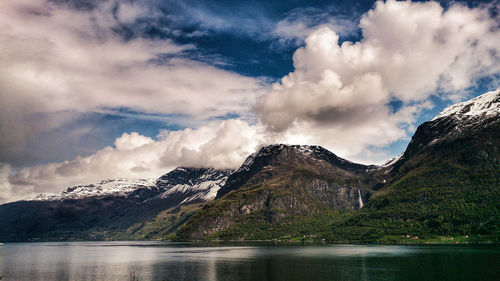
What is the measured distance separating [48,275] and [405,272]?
128806mm

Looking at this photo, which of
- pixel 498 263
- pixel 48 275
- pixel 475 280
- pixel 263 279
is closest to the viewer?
pixel 475 280

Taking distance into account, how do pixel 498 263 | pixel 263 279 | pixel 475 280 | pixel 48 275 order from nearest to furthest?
pixel 475 280 → pixel 263 279 → pixel 498 263 → pixel 48 275

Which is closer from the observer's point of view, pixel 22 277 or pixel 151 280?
pixel 151 280

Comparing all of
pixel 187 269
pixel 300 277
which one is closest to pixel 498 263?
pixel 300 277

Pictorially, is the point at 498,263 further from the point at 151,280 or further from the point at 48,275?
the point at 48,275

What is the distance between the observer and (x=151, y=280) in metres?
118

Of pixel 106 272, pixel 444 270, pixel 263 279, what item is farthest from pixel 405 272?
pixel 106 272

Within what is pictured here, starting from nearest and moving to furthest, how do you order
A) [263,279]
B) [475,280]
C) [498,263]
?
[475,280] < [263,279] < [498,263]

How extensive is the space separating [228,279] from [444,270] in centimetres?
7054

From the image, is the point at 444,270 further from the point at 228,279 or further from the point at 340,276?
the point at 228,279

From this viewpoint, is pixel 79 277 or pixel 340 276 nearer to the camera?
pixel 340 276

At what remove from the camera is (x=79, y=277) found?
5162 inches

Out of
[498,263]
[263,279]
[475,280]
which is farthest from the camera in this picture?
[498,263]

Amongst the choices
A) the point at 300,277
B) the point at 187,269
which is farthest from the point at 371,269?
the point at 187,269
